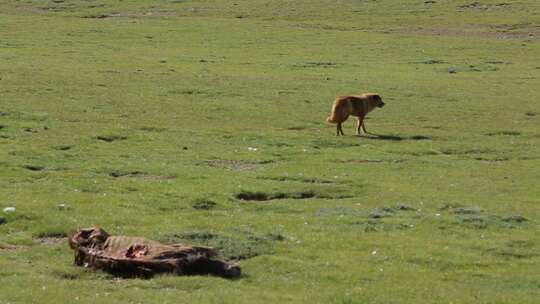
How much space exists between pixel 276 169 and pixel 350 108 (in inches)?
285

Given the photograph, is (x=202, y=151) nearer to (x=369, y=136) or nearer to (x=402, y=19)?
(x=369, y=136)

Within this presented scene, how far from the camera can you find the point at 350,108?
31.6 m

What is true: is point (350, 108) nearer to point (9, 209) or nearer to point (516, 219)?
point (516, 219)

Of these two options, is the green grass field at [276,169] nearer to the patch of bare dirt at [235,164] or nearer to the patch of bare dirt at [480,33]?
the patch of bare dirt at [235,164]

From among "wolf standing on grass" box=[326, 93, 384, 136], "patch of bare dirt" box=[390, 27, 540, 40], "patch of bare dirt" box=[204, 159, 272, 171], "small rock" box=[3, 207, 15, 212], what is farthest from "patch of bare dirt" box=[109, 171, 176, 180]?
"patch of bare dirt" box=[390, 27, 540, 40]

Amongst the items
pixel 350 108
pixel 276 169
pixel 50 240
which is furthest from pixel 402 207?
pixel 350 108

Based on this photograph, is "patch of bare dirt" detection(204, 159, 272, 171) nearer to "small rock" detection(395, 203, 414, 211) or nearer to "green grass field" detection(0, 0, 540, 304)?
"green grass field" detection(0, 0, 540, 304)

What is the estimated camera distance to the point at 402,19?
270 feet

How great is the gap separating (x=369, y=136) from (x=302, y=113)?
4846 mm

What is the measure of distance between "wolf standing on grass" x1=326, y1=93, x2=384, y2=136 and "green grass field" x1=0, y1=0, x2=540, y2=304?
52 cm

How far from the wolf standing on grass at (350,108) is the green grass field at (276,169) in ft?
1.71

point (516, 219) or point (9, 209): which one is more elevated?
point (9, 209)

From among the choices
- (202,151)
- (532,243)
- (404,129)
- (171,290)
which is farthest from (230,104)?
(171,290)

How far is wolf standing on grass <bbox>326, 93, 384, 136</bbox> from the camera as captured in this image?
103 feet
